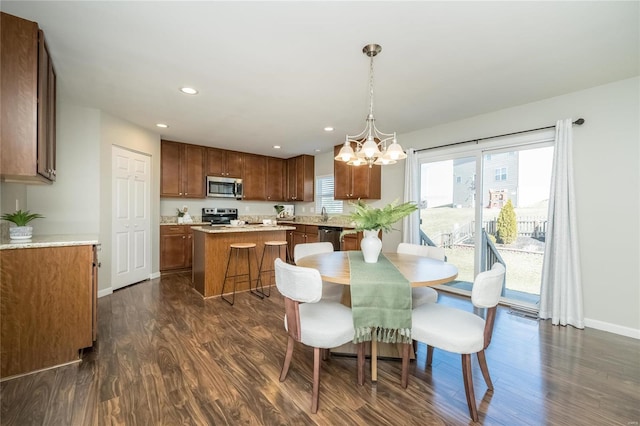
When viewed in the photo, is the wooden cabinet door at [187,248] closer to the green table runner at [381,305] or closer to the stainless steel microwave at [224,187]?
the stainless steel microwave at [224,187]

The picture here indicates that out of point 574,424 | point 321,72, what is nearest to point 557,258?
point 574,424

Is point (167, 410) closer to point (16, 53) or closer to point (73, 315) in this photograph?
point (73, 315)

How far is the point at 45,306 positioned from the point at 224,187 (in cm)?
404

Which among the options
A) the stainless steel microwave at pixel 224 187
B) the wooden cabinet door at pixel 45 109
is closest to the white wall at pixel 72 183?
the wooden cabinet door at pixel 45 109

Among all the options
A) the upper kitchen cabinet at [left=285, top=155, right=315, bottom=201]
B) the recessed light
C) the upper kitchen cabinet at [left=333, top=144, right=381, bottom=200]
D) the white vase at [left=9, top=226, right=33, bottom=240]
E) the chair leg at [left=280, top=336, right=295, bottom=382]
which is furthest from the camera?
the upper kitchen cabinet at [left=285, top=155, right=315, bottom=201]

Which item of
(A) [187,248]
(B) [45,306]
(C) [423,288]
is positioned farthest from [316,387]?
(A) [187,248]

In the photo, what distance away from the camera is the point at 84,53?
2.27 meters

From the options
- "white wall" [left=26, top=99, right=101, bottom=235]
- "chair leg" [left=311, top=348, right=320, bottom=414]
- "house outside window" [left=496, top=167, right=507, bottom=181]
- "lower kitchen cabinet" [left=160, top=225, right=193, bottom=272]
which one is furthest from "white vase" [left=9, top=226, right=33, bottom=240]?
"house outside window" [left=496, top=167, right=507, bottom=181]

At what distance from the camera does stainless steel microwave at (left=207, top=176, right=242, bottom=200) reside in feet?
18.6

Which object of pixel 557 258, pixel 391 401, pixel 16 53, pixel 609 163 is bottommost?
pixel 391 401

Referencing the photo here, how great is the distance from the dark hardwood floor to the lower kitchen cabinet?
2.29 metres

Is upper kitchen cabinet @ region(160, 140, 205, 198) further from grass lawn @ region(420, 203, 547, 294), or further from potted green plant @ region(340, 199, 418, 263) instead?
grass lawn @ region(420, 203, 547, 294)

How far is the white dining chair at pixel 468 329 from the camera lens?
A: 1608mm

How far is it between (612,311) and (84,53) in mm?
5495
